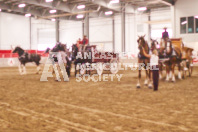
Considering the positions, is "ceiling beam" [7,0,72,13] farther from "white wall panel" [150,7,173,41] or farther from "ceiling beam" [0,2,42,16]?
"white wall panel" [150,7,173,41]

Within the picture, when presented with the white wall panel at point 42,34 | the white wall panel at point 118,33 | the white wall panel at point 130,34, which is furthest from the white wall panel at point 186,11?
the white wall panel at point 42,34

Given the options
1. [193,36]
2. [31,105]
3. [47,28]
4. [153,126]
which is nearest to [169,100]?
[153,126]

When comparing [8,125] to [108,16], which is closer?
[8,125]

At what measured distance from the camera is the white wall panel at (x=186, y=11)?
24.6 metres

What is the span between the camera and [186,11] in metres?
24.9

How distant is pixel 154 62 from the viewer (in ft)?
29.8

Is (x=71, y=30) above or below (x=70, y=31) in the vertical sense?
above

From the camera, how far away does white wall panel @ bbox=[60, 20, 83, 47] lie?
42.1m

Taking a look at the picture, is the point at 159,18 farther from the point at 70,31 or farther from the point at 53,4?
the point at 70,31

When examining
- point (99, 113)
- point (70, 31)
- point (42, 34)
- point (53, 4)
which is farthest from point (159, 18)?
point (99, 113)

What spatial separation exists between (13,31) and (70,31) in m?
9.95

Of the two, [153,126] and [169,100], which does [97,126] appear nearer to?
[153,126]

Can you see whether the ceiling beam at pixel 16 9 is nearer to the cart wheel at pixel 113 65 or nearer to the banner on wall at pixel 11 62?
the banner on wall at pixel 11 62

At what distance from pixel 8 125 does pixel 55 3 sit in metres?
27.2
